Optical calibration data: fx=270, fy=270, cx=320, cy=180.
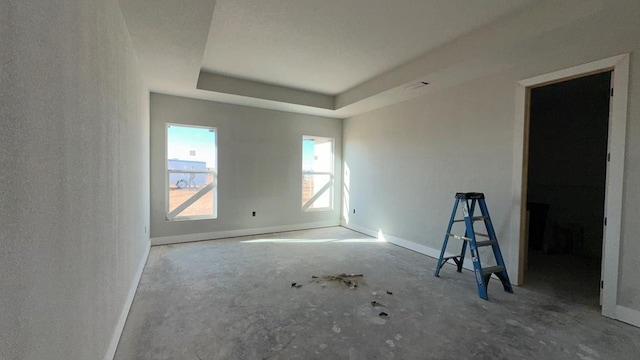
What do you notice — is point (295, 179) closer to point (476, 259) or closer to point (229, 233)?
point (229, 233)

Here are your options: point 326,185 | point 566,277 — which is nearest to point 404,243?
point 566,277

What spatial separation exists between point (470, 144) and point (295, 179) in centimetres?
338

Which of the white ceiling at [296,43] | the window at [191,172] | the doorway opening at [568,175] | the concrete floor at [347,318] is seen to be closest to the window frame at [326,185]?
the white ceiling at [296,43]

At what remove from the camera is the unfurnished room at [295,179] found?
1.06 metres

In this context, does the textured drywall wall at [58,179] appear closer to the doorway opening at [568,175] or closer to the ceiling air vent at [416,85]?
the ceiling air vent at [416,85]

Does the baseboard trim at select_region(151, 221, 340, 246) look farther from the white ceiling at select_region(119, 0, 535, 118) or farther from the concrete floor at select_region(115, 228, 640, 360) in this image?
the white ceiling at select_region(119, 0, 535, 118)

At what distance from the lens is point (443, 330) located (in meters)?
2.19

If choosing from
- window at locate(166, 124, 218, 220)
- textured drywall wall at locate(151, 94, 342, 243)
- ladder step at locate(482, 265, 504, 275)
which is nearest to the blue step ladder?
ladder step at locate(482, 265, 504, 275)

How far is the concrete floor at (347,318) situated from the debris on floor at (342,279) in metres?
0.08

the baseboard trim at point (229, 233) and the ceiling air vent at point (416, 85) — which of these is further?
the baseboard trim at point (229, 233)

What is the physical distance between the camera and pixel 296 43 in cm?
318

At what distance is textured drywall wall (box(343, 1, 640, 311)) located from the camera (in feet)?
7.59

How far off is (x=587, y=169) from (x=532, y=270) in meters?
2.29

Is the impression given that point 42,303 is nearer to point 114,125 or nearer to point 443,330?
point 114,125
